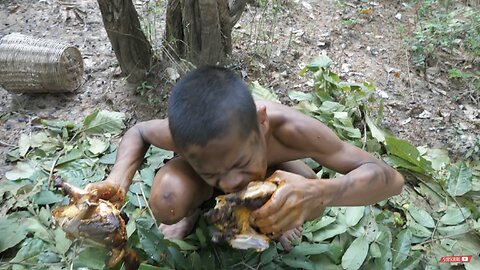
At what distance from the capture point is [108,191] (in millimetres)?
1390

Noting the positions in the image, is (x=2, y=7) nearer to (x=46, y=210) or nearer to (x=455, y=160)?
(x=46, y=210)

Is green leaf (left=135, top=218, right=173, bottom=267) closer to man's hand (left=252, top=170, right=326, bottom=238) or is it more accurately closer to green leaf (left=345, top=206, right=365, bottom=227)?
man's hand (left=252, top=170, right=326, bottom=238)

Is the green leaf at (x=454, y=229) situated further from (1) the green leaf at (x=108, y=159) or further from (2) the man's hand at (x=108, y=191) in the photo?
(1) the green leaf at (x=108, y=159)

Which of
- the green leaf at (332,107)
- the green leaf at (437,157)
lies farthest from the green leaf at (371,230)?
the green leaf at (332,107)

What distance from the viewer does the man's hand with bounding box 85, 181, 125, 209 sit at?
1.35 m

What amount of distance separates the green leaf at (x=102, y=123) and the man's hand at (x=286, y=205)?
4.08 ft

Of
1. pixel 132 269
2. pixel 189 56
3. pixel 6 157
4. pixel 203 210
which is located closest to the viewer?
pixel 132 269

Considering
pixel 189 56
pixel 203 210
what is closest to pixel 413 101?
pixel 189 56

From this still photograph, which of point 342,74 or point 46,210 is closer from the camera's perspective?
point 46,210

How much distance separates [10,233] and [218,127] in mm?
1034

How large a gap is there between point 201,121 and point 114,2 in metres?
1.31

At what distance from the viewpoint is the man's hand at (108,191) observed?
1.35m

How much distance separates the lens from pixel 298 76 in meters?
2.74

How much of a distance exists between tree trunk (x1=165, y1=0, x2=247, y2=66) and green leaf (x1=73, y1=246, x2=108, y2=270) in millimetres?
1172
